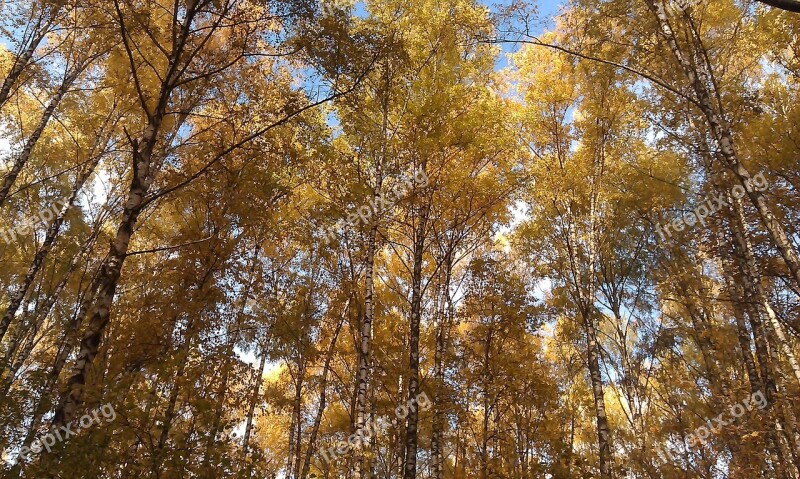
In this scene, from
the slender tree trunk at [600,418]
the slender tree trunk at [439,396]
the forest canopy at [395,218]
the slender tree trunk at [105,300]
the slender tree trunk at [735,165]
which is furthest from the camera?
the slender tree trunk at [439,396]

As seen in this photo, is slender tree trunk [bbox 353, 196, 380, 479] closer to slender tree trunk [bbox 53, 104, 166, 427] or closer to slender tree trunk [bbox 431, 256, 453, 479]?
slender tree trunk [bbox 431, 256, 453, 479]

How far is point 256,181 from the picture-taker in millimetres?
8453

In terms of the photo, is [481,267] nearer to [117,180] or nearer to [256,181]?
[256,181]

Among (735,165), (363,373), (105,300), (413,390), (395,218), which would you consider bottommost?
Result: (105,300)

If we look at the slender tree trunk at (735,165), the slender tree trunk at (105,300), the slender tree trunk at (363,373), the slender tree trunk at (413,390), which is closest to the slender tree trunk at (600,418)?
the slender tree trunk at (413,390)

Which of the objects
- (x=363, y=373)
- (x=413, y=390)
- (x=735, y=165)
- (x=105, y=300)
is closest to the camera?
(x=105, y=300)

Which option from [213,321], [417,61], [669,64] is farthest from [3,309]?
[669,64]

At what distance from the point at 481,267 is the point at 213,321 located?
5774mm

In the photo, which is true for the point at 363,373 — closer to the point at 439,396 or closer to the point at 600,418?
the point at 439,396

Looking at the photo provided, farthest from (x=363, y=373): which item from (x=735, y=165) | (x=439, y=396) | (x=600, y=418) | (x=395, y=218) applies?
(x=735, y=165)

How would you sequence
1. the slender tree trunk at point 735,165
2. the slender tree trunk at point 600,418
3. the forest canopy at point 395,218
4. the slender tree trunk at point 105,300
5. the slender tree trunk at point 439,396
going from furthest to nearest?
the slender tree trunk at point 439,396 → the slender tree trunk at point 600,418 → the forest canopy at point 395,218 → the slender tree trunk at point 735,165 → the slender tree trunk at point 105,300

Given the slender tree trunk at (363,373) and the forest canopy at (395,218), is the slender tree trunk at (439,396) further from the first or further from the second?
the slender tree trunk at (363,373)

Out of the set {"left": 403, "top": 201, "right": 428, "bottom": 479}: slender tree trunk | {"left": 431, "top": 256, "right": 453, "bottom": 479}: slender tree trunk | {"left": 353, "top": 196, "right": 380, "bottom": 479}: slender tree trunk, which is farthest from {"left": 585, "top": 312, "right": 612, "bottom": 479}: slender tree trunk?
{"left": 353, "top": 196, "right": 380, "bottom": 479}: slender tree trunk

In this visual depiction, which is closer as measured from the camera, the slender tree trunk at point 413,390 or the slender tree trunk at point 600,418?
the slender tree trunk at point 413,390
